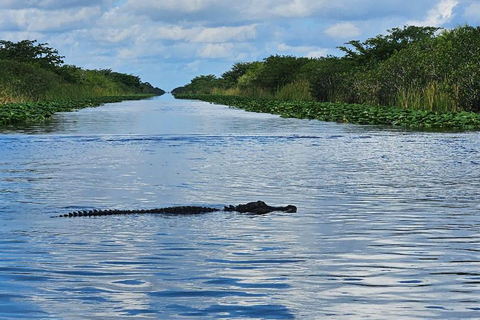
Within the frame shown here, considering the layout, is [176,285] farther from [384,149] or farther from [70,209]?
[384,149]

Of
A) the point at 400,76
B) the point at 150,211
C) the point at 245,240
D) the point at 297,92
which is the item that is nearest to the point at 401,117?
the point at 400,76

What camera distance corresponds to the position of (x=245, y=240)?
8.60 m

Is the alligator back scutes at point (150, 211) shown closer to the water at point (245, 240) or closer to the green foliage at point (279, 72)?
the water at point (245, 240)

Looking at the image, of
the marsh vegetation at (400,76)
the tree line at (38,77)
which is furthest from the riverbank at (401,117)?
the tree line at (38,77)

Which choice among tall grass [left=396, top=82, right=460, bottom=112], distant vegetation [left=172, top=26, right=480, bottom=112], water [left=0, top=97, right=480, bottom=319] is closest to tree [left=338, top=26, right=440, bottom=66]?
distant vegetation [left=172, top=26, right=480, bottom=112]

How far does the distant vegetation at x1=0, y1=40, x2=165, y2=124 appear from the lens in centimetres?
4078

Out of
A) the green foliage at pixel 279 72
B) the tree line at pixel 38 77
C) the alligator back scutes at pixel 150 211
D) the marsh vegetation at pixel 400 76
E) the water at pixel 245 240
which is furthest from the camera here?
the green foliage at pixel 279 72

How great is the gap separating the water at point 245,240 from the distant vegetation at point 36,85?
1913cm

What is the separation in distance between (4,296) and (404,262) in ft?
11.3

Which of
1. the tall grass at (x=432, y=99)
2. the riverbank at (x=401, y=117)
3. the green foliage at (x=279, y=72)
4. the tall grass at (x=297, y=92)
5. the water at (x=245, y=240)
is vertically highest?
the green foliage at (x=279, y=72)

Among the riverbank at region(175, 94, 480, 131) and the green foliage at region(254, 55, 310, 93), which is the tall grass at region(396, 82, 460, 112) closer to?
the riverbank at region(175, 94, 480, 131)

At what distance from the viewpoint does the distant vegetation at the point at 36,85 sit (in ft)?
134

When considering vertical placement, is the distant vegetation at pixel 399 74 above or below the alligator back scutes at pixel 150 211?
above

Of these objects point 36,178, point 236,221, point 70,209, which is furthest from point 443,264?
point 36,178
